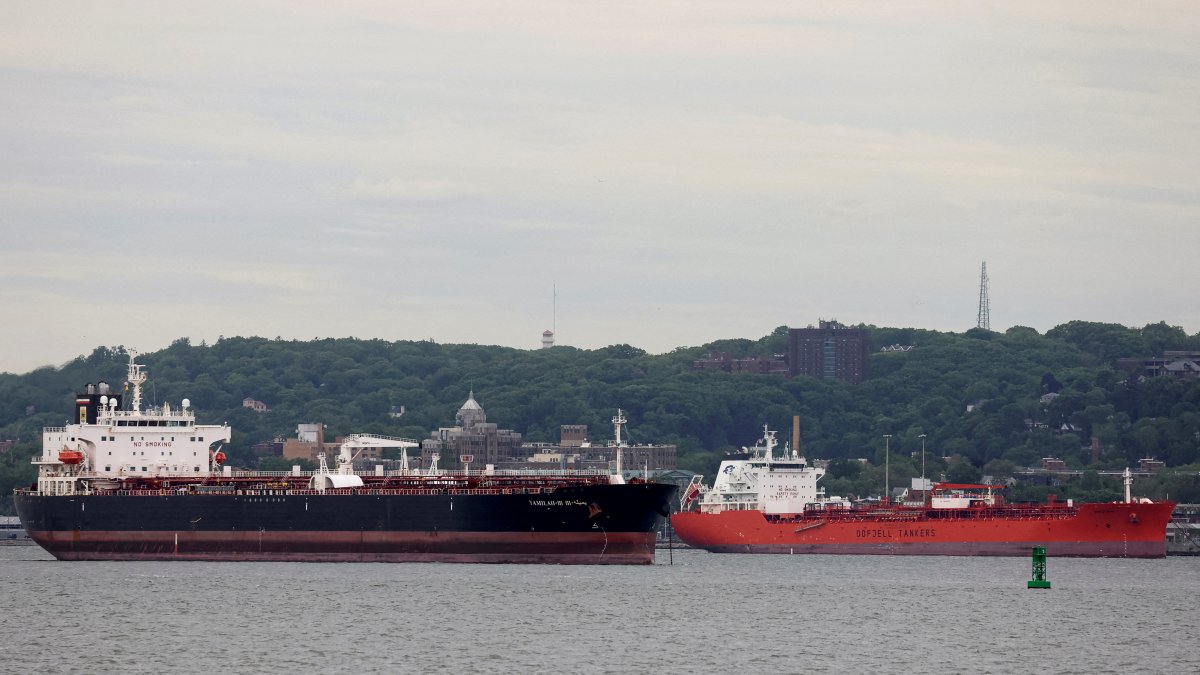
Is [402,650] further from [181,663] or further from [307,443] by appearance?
[307,443]

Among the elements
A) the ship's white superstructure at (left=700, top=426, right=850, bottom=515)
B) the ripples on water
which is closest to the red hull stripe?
the ship's white superstructure at (left=700, top=426, right=850, bottom=515)

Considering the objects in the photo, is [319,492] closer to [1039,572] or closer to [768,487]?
[1039,572]

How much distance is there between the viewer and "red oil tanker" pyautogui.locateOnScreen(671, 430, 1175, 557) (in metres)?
105

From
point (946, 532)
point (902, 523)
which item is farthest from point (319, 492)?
point (946, 532)

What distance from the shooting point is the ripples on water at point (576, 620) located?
2180 inches

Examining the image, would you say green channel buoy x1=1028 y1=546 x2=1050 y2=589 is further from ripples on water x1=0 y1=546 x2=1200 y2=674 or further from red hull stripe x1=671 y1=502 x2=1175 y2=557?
red hull stripe x1=671 y1=502 x2=1175 y2=557

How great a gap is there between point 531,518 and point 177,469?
20551 millimetres

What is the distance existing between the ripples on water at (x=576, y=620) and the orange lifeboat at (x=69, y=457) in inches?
187

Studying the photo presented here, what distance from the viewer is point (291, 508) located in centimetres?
8788

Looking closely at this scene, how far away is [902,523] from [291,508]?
37.1 metres

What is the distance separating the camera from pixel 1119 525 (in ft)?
345

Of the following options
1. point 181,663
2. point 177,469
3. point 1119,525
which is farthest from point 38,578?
point 1119,525

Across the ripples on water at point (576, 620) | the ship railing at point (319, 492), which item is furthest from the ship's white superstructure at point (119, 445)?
the ripples on water at point (576, 620)

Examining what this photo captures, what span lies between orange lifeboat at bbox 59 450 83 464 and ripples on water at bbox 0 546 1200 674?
476 centimetres
